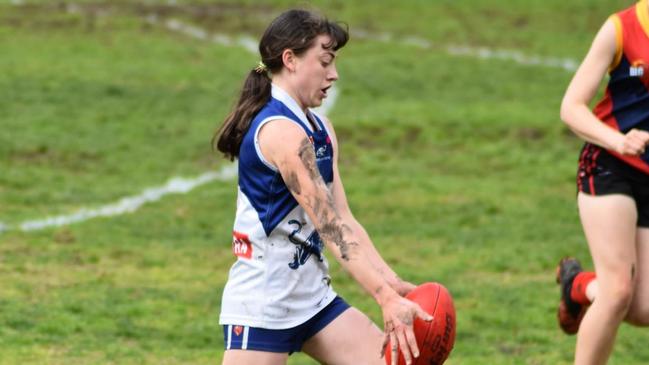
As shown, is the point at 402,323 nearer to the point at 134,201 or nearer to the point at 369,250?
the point at 369,250

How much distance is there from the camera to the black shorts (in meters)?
5.98

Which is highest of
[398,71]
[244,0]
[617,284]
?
[617,284]

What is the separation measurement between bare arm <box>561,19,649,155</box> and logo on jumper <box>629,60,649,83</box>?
10cm

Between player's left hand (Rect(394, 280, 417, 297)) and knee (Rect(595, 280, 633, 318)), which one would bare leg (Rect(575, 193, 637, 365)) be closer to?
knee (Rect(595, 280, 633, 318))

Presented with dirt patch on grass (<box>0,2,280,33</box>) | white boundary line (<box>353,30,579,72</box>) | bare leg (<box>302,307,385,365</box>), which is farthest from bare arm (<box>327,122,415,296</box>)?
dirt patch on grass (<box>0,2,280,33</box>)

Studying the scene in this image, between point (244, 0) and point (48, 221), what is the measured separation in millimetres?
18600

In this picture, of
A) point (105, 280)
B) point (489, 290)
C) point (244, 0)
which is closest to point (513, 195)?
point (489, 290)

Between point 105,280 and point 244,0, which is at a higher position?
point 105,280

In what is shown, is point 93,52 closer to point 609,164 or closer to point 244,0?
point 244,0

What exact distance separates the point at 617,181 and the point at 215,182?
7754 mm

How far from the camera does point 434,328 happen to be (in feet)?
16.1

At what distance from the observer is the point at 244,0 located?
29547mm

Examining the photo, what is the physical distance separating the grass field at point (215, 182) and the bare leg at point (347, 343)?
3.46 ft

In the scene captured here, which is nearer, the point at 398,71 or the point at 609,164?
the point at 609,164
